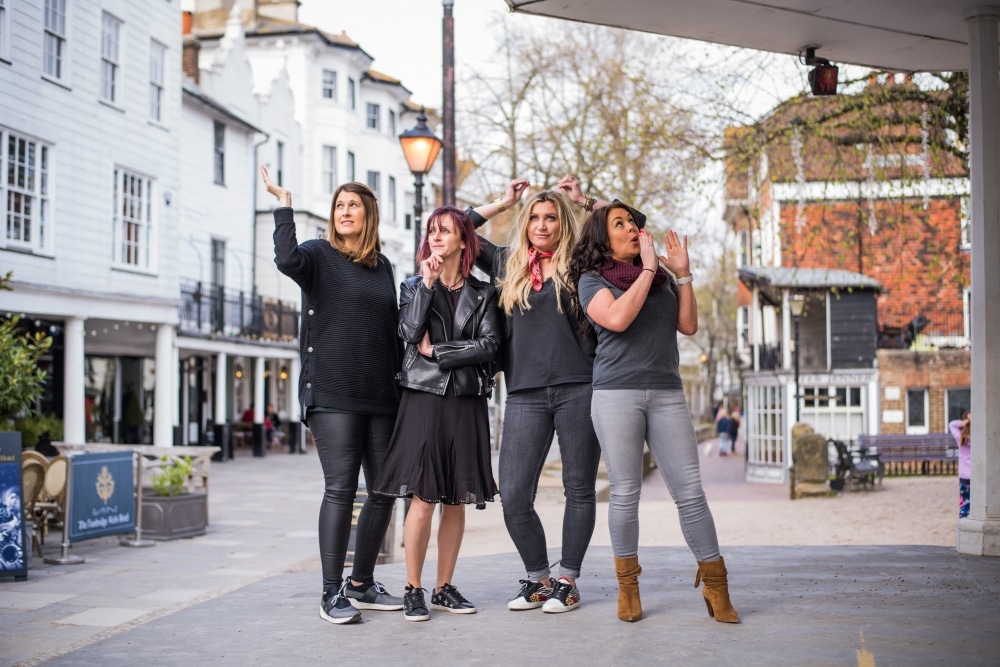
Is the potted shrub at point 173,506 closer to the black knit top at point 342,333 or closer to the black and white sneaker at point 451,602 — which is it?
the black knit top at point 342,333

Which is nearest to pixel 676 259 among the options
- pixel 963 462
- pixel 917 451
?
pixel 963 462

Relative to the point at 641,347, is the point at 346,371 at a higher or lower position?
lower

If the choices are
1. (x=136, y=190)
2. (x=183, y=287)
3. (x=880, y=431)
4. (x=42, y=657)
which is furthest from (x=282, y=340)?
(x=42, y=657)

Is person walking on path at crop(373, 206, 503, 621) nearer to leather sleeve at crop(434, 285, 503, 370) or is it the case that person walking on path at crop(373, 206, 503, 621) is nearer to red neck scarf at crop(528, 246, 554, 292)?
leather sleeve at crop(434, 285, 503, 370)

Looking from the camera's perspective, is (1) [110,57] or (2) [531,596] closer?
(2) [531,596]

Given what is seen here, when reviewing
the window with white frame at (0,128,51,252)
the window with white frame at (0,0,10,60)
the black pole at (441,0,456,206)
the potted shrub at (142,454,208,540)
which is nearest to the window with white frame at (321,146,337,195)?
the window with white frame at (0,128,51,252)

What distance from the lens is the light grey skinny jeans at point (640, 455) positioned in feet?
16.6

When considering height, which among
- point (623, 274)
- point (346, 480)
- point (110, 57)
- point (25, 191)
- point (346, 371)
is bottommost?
point (346, 480)

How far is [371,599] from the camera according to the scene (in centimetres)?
560

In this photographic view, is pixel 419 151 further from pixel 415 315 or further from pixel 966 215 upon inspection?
pixel 415 315

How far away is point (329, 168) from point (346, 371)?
1452 inches

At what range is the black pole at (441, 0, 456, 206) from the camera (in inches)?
519

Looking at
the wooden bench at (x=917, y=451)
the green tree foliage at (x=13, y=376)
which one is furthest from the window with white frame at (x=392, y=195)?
the green tree foliage at (x=13, y=376)

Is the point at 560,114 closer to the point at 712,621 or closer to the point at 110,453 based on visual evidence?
the point at 110,453
